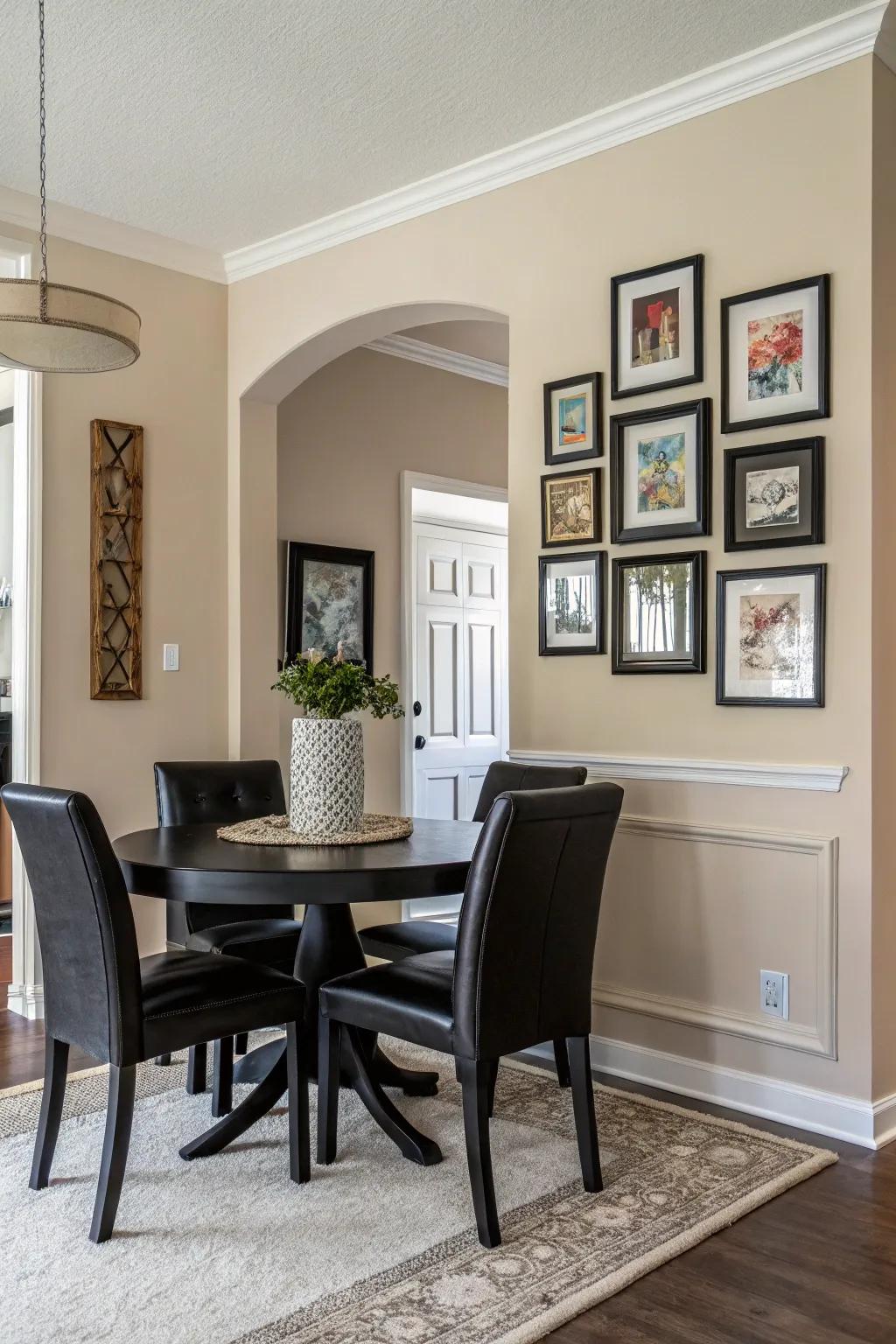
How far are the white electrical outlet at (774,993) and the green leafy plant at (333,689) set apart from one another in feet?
3.95

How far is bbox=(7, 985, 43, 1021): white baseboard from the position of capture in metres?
3.94

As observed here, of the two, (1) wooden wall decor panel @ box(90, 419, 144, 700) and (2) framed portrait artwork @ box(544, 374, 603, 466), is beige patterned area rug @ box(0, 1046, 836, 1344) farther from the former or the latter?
(2) framed portrait artwork @ box(544, 374, 603, 466)

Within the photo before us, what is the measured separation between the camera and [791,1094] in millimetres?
2998

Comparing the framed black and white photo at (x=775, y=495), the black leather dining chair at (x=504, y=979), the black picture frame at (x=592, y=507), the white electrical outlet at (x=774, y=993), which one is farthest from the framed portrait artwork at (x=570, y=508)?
the white electrical outlet at (x=774, y=993)

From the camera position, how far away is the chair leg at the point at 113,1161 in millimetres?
2297

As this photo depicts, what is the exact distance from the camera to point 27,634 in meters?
3.98

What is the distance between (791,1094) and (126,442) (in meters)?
3.14

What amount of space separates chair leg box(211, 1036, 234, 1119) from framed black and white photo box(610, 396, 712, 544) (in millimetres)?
1804

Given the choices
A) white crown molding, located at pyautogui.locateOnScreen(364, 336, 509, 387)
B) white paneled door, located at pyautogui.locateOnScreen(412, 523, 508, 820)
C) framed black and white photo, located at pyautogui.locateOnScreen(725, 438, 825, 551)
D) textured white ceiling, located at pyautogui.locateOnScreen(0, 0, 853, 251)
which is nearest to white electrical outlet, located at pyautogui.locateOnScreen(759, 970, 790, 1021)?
framed black and white photo, located at pyautogui.locateOnScreen(725, 438, 825, 551)

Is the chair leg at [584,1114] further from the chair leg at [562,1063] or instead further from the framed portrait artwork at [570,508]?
the framed portrait artwork at [570,508]

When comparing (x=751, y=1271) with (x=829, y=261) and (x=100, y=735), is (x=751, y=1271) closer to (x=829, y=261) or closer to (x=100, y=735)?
(x=829, y=261)

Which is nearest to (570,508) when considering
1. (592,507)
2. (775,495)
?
(592,507)

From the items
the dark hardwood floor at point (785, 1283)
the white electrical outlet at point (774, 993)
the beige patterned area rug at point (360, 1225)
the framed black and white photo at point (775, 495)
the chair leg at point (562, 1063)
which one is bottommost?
the dark hardwood floor at point (785, 1283)

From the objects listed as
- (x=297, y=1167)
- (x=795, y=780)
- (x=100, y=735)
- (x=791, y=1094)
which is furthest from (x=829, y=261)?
(x=100, y=735)
